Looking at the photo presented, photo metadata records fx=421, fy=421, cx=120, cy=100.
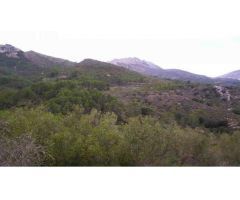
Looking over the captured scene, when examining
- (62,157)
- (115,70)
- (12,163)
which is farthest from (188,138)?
(115,70)

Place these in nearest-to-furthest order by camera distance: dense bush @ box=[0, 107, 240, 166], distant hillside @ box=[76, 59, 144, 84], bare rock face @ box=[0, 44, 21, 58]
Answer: dense bush @ box=[0, 107, 240, 166], distant hillside @ box=[76, 59, 144, 84], bare rock face @ box=[0, 44, 21, 58]

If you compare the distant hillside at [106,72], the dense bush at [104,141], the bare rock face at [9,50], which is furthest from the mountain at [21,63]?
the dense bush at [104,141]

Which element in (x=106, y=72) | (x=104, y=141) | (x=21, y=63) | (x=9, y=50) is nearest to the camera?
(x=104, y=141)

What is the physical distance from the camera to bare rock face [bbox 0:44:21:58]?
13238 cm

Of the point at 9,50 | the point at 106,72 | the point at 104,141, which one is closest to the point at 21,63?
the point at 9,50

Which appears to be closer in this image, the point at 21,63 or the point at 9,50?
the point at 21,63

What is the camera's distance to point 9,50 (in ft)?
456

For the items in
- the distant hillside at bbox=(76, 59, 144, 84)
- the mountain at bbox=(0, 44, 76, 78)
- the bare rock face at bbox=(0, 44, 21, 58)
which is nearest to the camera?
the distant hillside at bbox=(76, 59, 144, 84)

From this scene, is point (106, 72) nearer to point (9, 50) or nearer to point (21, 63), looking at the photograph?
point (21, 63)

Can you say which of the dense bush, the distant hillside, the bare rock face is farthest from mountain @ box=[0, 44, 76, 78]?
the dense bush

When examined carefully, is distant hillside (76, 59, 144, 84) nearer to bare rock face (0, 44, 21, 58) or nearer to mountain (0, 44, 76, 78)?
mountain (0, 44, 76, 78)
